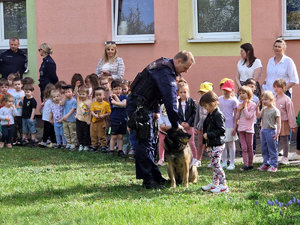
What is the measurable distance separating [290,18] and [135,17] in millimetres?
3852

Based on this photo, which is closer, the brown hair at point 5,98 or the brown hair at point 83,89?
the brown hair at point 83,89

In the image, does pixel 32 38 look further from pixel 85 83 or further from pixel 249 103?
pixel 249 103

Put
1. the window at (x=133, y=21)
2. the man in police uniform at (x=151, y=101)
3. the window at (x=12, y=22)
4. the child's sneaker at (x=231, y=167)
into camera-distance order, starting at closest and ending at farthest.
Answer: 1. the man in police uniform at (x=151, y=101)
2. the child's sneaker at (x=231, y=167)
3. the window at (x=133, y=21)
4. the window at (x=12, y=22)

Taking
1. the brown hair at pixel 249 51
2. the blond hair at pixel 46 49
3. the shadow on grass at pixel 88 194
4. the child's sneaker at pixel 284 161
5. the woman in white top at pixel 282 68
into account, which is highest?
the blond hair at pixel 46 49

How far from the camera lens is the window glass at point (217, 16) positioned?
13.9m

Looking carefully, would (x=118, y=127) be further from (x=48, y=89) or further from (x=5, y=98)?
(x=5, y=98)

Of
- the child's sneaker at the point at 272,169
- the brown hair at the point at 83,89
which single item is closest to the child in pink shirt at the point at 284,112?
the child's sneaker at the point at 272,169

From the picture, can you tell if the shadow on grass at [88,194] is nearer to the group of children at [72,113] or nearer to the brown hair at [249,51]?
the group of children at [72,113]

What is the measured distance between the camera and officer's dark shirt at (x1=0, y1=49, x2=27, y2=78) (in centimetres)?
1525

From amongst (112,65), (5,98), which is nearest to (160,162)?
(112,65)

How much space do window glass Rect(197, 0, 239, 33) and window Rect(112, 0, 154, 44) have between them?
1265 mm

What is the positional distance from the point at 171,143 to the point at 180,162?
1.07 ft

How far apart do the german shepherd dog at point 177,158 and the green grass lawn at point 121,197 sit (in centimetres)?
22

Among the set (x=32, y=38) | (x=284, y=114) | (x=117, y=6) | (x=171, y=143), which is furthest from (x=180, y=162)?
(x=32, y=38)
